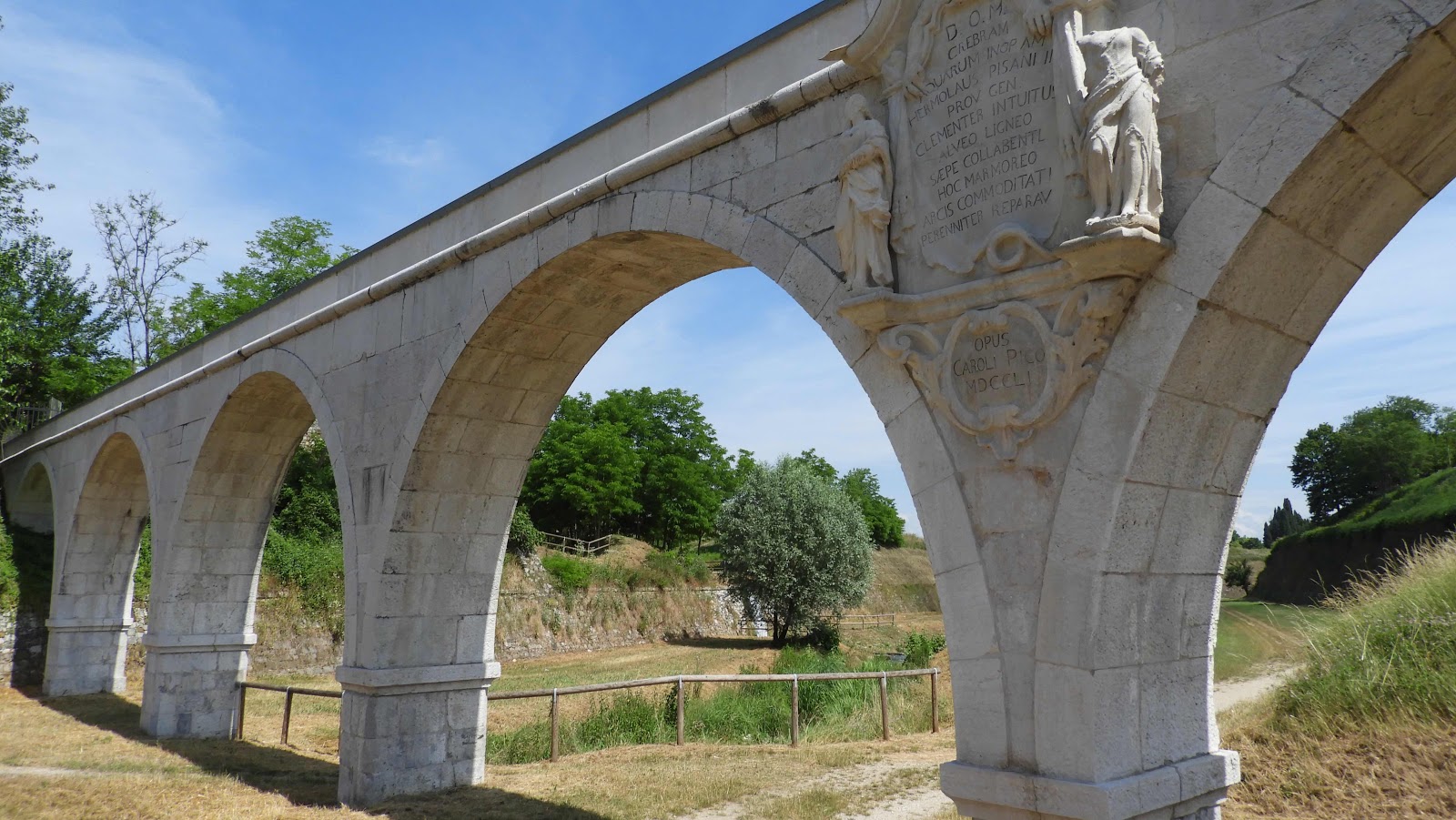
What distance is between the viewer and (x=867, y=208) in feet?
13.0

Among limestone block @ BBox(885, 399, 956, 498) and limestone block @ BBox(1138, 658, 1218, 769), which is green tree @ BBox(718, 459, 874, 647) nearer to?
limestone block @ BBox(885, 399, 956, 498)

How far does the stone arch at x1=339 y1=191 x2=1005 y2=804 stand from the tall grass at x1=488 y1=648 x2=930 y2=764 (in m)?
2.15

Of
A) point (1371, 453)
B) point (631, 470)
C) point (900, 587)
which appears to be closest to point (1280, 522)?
point (1371, 453)

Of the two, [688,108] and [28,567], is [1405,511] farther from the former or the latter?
[28,567]

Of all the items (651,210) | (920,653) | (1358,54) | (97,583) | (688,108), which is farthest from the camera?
(920,653)

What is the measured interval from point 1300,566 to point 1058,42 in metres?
27.5

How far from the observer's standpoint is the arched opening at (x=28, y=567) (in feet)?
51.7

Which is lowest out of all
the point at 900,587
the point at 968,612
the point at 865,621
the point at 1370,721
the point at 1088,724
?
the point at 865,621

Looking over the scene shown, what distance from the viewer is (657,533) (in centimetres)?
3625

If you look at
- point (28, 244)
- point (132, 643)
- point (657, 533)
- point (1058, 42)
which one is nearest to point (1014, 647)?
point (1058, 42)

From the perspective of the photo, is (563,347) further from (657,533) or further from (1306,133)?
(657,533)

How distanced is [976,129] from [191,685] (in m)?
10.4

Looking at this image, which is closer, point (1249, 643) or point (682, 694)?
point (682, 694)

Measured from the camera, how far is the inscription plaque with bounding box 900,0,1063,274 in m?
3.46
